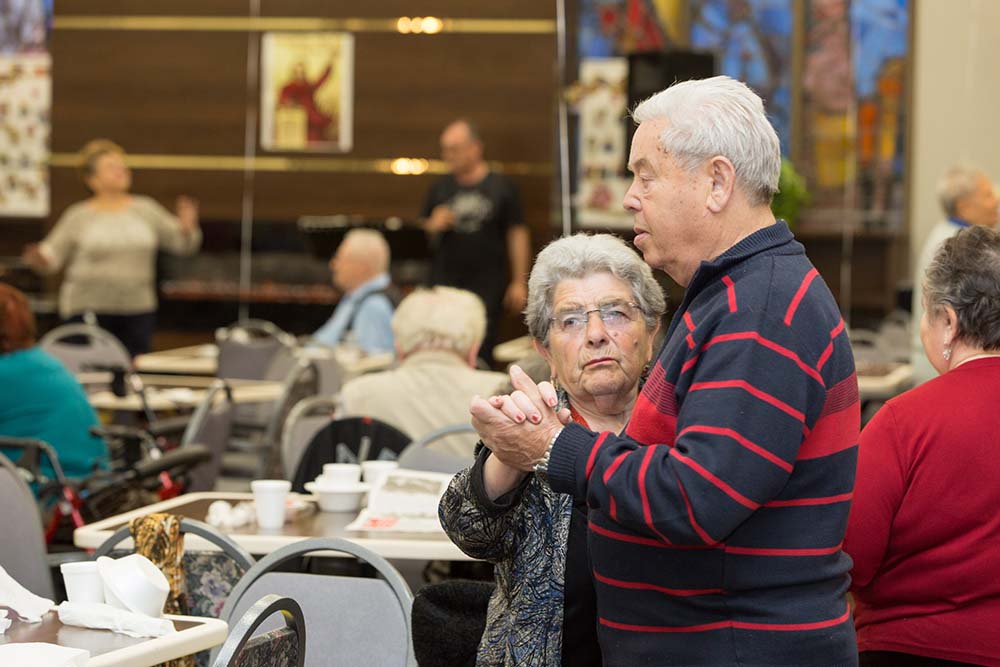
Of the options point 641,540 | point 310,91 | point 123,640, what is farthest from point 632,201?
point 310,91

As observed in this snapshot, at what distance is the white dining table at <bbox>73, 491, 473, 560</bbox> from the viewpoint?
3365mm

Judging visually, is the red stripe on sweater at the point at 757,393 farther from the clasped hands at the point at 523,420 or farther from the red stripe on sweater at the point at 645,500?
the clasped hands at the point at 523,420

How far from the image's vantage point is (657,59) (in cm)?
700

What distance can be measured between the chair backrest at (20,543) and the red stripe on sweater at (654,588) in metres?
2.12

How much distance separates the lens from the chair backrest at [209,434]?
214 inches

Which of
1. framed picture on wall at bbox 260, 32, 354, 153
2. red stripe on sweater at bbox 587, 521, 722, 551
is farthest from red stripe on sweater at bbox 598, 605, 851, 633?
framed picture on wall at bbox 260, 32, 354, 153

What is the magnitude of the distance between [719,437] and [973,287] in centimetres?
108

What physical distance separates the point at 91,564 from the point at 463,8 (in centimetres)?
922

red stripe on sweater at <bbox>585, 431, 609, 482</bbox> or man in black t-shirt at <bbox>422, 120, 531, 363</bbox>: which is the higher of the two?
man in black t-shirt at <bbox>422, 120, 531, 363</bbox>

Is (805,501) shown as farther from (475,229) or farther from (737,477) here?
(475,229)

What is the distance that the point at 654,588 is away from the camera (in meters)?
2.04

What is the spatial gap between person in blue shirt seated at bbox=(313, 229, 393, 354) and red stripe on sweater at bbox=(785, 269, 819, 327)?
589 centimetres

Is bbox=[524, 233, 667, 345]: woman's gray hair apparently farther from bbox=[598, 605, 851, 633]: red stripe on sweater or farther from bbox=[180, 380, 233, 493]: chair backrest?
bbox=[180, 380, 233, 493]: chair backrest

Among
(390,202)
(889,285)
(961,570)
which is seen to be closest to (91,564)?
(961,570)
